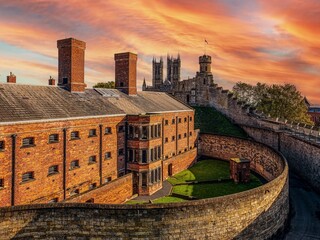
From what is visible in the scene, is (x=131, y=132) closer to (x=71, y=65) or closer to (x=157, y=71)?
(x=71, y=65)

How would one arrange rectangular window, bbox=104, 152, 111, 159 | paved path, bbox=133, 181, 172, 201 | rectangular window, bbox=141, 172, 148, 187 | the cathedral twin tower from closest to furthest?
paved path, bbox=133, 181, 172, 201, rectangular window, bbox=104, 152, 111, 159, rectangular window, bbox=141, 172, 148, 187, the cathedral twin tower

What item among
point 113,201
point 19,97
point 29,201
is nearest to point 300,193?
point 113,201

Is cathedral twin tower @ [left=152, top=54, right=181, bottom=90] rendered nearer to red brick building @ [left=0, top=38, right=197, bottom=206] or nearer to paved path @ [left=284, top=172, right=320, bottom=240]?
red brick building @ [left=0, top=38, right=197, bottom=206]

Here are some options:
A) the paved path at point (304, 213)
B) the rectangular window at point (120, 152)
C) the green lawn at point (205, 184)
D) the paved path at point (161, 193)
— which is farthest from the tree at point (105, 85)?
the paved path at point (304, 213)

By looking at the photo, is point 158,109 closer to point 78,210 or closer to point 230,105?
point 78,210

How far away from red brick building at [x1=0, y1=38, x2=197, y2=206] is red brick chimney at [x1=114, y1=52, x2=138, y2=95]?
1.32m

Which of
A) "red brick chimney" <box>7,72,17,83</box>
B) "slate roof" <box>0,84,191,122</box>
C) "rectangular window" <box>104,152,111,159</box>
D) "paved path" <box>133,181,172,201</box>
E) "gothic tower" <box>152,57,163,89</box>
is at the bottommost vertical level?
"paved path" <box>133,181,172,201</box>

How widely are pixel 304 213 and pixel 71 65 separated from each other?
2684 centimetres

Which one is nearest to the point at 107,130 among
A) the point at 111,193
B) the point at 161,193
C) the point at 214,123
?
the point at 111,193

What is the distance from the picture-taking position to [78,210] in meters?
14.9

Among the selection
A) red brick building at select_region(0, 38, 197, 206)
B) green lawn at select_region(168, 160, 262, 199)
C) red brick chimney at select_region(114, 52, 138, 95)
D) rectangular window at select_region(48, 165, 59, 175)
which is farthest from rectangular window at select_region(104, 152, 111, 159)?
red brick chimney at select_region(114, 52, 138, 95)

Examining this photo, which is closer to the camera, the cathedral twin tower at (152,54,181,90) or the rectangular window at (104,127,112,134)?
the rectangular window at (104,127,112,134)

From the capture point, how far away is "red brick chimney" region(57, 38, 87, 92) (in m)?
28.6

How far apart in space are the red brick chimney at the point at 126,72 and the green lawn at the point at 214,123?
22.8m
